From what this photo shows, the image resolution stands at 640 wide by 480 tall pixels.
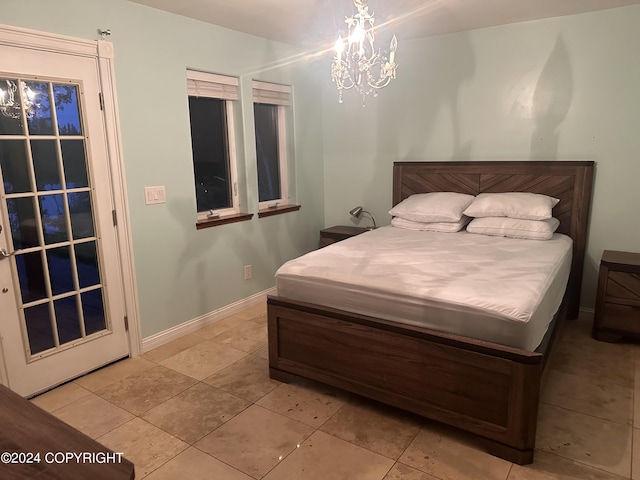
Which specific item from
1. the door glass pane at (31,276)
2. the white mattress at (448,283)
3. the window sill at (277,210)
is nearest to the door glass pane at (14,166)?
the door glass pane at (31,276)

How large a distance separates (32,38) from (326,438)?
2.61m

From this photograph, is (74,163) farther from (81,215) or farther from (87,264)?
(87,264)

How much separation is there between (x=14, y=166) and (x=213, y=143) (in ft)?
5.09

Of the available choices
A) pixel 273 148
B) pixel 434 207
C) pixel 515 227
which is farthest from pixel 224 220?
pixel 515 227

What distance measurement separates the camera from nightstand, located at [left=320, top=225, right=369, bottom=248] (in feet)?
13.8

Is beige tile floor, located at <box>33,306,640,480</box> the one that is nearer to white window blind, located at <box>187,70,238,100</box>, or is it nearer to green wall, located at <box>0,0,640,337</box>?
green wall, located at <box>0,0,640,337</box>

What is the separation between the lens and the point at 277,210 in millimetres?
Answer: 4148

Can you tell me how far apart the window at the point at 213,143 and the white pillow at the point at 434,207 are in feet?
4.84

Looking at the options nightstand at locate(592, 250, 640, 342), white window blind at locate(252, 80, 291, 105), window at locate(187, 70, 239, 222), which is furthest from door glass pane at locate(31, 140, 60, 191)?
nightstand at locate(592, 250, 640, 342)

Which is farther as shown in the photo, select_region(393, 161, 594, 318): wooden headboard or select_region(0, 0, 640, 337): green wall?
select_region(393, 161, 594, 318): wooden headboard

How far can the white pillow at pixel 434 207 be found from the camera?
3.51 meters

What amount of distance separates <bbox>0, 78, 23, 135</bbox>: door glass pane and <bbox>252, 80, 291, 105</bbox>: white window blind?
188cm

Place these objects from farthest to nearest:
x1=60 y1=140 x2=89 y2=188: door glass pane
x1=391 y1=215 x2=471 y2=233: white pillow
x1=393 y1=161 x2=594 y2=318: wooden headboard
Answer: x1=391 y1=215 x2=471 y2=233: white pillow → x1=393 y1=161 x2=594 y2=318: wooden headboard → x1=60 y1=140 x2=89 y2=188: door glass pane

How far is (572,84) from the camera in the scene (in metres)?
3.31
